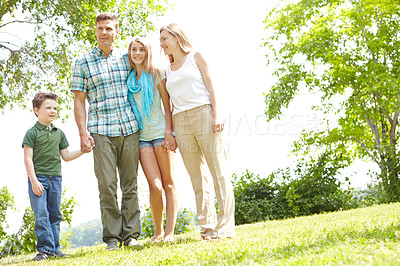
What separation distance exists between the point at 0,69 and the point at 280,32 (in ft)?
34.9

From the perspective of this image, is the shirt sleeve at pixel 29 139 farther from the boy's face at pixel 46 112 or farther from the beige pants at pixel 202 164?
the beige pants at pixel 202 164

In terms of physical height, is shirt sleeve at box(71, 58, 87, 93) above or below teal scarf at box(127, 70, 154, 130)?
above

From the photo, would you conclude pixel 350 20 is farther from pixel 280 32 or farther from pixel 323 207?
pixel 323 207

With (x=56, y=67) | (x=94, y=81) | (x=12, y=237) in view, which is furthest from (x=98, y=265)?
(x=56, y=67)

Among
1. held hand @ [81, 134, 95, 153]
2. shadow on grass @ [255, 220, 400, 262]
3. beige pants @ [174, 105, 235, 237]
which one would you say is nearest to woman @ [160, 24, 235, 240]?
beige pants @ [174, 105, 235, 237]

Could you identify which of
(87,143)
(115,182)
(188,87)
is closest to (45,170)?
(87,143)

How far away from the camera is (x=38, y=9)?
12008 millimetres

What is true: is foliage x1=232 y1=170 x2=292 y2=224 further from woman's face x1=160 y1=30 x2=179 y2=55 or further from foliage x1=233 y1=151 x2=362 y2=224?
woman's face x1=160 y1=30 x2=179 y2=55

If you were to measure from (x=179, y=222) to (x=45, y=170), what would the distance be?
512 centimetres

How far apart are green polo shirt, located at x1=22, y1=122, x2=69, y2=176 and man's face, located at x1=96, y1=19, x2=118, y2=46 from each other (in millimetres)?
1166

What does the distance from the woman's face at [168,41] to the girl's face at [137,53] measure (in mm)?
360

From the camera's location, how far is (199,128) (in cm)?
396

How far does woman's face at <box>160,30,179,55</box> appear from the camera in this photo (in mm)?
4094

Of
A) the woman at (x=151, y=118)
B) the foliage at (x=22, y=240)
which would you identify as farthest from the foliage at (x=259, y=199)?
the woman at (x=151, y=118)
